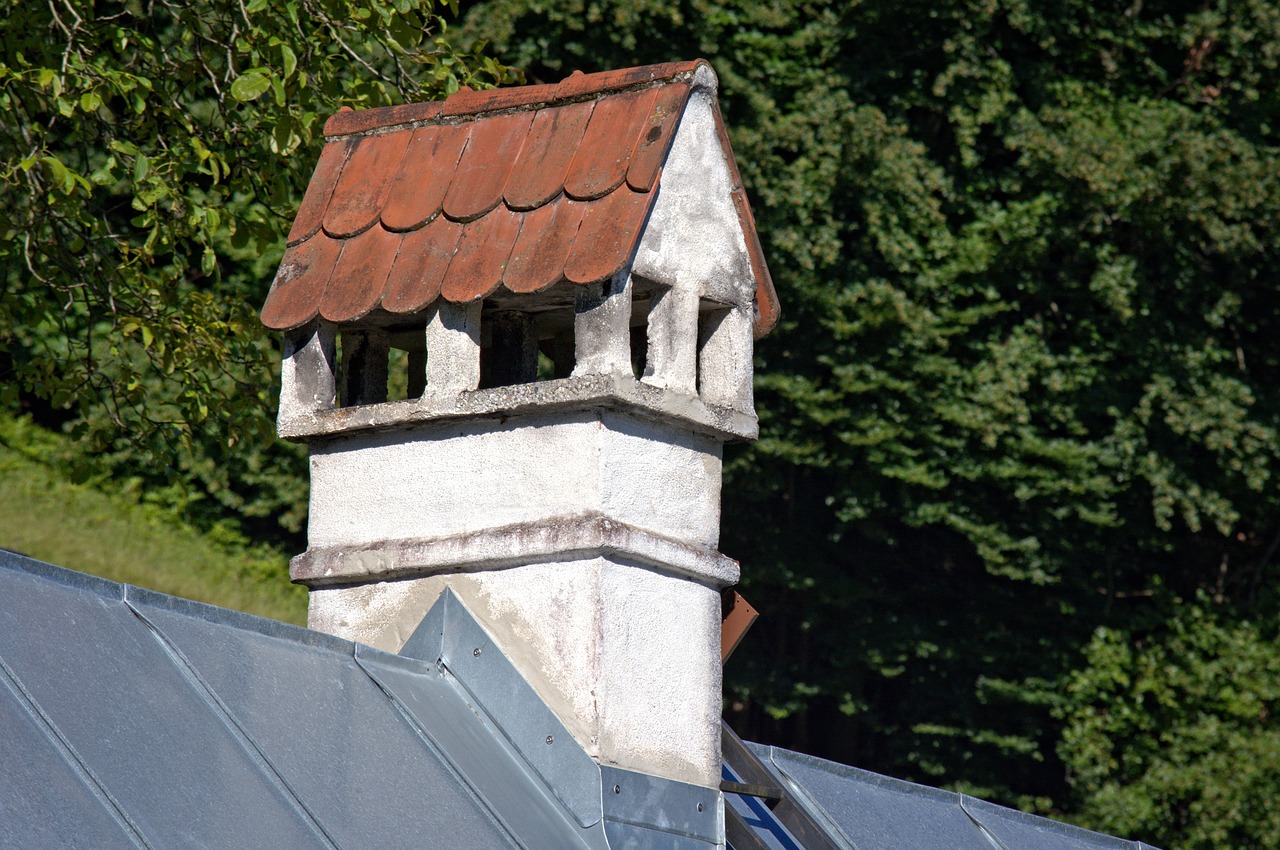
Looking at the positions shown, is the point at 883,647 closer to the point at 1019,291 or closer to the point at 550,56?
the point at 1019,291

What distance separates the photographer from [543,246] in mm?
2900

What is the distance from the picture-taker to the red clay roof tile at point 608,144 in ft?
9.57

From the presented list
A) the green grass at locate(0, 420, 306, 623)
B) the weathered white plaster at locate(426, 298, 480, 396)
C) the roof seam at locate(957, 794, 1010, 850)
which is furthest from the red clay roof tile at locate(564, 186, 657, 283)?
the green grass at locate(0, 420, 306, 623)

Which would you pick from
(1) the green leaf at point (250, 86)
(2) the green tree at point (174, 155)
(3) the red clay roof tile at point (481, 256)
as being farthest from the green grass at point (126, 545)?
(3) the red clay roof tile at point (481, 256)

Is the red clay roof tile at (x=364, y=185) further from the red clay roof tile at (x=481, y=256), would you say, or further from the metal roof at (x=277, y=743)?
the metal roof at (x=277, y=743)

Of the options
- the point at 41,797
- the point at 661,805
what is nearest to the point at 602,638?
the point at 661,805

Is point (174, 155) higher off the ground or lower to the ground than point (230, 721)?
higher

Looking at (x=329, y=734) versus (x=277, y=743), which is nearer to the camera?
(x=277, y=743)

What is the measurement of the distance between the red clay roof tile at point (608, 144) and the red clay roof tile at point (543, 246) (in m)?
0.04

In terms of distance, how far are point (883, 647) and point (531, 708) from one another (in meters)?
13.3

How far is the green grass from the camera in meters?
13.2

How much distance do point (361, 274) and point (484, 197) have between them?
0.94 feet

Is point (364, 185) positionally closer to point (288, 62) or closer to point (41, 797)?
point (41, 797)

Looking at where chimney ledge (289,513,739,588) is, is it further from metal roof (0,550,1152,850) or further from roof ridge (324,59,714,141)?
roof ridge (324,59,714,141)
